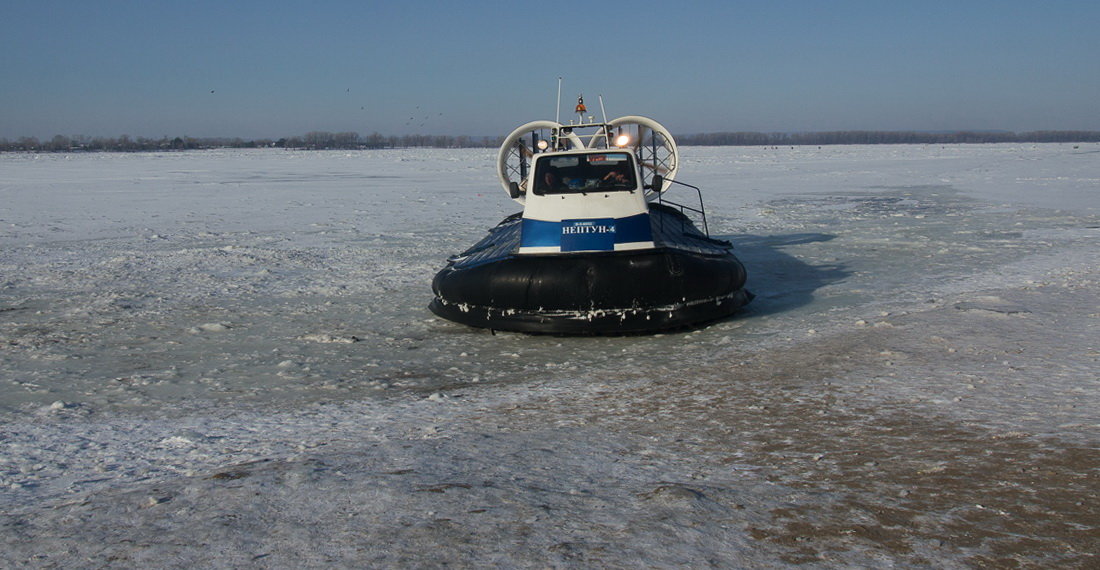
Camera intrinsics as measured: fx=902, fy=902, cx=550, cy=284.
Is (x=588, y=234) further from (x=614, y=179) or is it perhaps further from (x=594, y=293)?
(x=614, y=179)

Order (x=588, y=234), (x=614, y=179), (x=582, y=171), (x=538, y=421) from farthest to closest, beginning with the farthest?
(x=582, y=171), (x=614, y=179), (x=588, y=234), (x=538, y=421)

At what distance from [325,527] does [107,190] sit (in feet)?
74.8

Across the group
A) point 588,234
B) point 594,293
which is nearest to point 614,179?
point 588,234

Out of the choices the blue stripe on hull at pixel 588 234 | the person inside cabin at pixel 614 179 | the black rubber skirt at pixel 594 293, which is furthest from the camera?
the person inside cabin at pixel 614 179

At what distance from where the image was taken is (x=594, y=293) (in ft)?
21.4

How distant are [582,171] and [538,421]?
11.8 ft

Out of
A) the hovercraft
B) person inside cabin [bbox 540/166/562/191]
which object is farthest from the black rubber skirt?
person inside cabin [bbox 540/166/562/191]

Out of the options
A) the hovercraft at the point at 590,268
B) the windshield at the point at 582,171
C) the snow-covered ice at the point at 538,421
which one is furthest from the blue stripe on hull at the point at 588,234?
the snow-covered ice at the point at 538,421

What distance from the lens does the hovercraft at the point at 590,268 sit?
21.5ft

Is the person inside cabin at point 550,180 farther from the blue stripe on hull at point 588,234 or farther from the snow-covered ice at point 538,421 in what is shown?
the snow-covered ice at point 538,421

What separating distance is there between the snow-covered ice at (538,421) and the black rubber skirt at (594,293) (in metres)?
0.14

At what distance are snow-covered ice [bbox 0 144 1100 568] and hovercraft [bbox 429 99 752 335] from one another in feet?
0.58

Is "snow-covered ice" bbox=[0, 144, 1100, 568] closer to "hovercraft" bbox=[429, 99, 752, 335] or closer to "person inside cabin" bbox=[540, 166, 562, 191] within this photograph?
"hovercraft" bbox=[429, 99, 752, 335]

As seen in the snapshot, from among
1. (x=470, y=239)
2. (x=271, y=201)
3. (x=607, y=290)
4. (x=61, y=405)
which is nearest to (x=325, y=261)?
(x=470, y=239)
